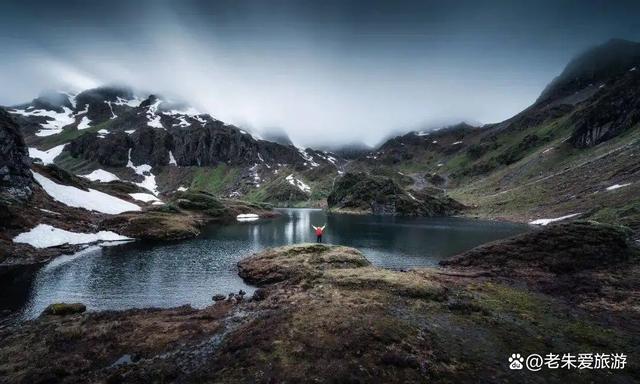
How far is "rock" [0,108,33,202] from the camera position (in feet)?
245

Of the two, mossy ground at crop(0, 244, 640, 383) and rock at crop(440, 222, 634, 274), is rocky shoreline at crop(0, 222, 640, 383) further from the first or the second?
rock at crop(440, 222, 634, 274)

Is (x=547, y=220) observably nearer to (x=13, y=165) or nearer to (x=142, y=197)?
(x=13, y=165)

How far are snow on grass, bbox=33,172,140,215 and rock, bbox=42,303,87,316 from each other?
233 ft

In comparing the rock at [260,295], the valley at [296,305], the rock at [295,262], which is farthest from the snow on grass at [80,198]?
the rock at [260,295]

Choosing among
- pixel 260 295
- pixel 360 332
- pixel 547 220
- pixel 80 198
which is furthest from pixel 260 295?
pixel 547 220

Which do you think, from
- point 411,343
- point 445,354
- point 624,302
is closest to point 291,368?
point 411,343

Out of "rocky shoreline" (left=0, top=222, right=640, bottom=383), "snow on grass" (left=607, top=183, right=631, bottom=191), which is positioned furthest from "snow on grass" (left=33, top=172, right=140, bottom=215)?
"snow on grass" (left=607, top=183, right=631, bottom=191)

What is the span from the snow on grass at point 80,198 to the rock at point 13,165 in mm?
8703

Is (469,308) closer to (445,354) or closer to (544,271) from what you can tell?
(445,354)

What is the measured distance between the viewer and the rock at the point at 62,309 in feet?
110

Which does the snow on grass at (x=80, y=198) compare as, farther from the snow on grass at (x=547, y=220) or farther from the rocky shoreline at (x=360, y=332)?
the snow on grass at (x=547, y=220)

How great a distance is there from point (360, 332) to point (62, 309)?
31127mm

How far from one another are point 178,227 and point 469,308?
86.2m

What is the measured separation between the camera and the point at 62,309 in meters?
33.8
